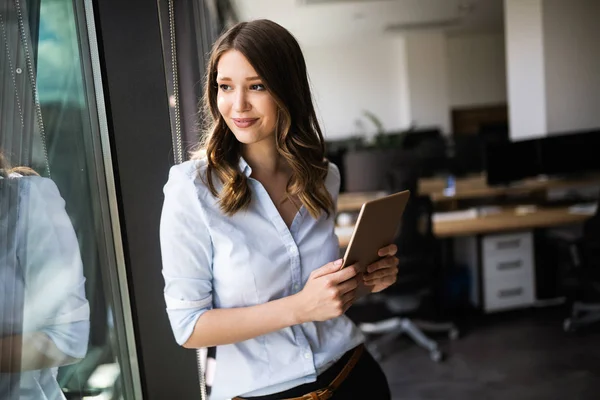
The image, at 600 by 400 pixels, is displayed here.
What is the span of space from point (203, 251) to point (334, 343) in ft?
1.19

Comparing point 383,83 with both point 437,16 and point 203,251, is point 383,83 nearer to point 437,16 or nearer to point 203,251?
point 437,16

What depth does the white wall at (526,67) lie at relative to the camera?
5426 millimetres

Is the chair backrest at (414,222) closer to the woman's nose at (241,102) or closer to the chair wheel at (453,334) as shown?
the chair wheel at (453,334)

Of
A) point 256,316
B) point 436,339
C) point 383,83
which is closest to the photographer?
point 256,316

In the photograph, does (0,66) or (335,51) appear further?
(335,51)

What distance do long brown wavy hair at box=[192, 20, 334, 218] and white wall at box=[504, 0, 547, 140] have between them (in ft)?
15.1

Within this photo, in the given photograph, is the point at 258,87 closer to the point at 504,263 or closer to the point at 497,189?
the point at 504,263

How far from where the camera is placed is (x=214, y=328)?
3.97 ft

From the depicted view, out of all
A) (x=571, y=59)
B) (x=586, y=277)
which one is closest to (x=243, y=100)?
(x=586, y=277)

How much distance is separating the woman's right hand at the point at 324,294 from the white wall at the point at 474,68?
11960mm

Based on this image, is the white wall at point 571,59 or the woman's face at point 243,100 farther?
the white wall at point 571,59

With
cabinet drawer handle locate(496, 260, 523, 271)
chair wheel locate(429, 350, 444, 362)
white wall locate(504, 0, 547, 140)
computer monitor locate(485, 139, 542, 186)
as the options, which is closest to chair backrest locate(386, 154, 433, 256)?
chair wheel locate(429, 350, 444, 362)

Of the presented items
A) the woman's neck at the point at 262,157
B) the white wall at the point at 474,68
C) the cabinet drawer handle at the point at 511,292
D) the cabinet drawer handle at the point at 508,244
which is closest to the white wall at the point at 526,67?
the cabinet drawer handle at the point at 508,244

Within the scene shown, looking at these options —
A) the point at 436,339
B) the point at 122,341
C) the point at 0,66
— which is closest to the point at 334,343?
the point at 122,341
